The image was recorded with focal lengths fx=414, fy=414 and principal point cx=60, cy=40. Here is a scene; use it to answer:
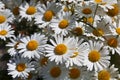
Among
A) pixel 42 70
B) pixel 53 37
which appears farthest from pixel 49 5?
pixel 42 70

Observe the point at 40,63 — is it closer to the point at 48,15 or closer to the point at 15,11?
the point at 48,15

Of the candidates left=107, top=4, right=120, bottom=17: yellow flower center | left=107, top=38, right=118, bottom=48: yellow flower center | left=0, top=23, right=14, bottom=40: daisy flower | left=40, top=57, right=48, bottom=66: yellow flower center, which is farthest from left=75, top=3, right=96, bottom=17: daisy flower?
left=0, top=23, right=14, bottom=40: daisy flower

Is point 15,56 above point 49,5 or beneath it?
beneath

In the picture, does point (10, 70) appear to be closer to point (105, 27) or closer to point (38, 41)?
point (38, 41)

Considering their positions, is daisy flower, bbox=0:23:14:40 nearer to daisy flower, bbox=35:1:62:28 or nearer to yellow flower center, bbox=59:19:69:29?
daisy flower, bbox=35:1:62:28

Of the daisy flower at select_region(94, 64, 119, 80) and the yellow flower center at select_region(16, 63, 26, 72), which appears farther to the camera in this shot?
the yellow flower center at select_region(16, 63, 26, 72)

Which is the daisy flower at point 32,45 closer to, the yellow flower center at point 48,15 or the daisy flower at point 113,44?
the yellow flower center at point 48,15
